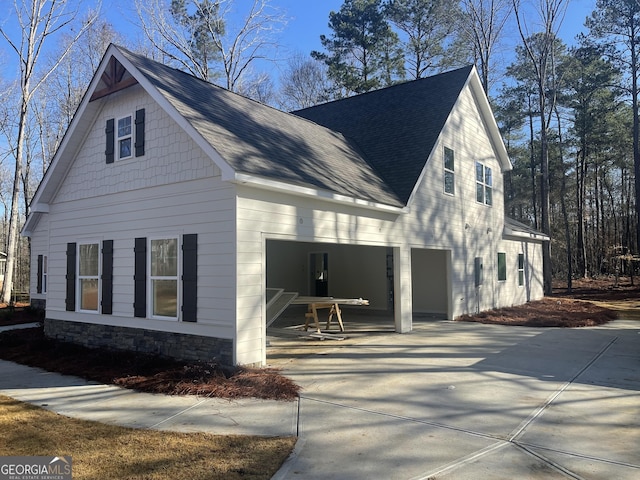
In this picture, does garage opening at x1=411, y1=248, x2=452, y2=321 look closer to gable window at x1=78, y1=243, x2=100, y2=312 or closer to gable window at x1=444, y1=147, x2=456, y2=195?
gable window at x1=444, y1=147, x2=456, y2=195

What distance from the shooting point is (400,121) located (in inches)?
543

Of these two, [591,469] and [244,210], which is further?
[244,210]

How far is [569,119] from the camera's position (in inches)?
1230

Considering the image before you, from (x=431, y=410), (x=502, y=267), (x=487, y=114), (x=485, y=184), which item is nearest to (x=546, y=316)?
(x=502, y=267)

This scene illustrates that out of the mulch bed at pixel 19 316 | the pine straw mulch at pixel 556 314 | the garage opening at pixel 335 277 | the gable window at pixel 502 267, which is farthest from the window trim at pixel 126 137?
the gable window at pixel 502 267

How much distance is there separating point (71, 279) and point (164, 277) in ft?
10.7

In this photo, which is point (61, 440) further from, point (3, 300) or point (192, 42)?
point (192, 42)

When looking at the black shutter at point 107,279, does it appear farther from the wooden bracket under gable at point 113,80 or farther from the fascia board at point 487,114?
the fascia board at point 487,114

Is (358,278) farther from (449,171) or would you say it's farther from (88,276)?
(88,276)

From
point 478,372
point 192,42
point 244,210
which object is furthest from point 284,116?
point 192,42

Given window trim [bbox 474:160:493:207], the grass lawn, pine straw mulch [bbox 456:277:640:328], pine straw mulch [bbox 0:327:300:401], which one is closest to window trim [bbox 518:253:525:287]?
pine straw mulch [bbox 456:277:640:328]

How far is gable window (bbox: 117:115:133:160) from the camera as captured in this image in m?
8.71

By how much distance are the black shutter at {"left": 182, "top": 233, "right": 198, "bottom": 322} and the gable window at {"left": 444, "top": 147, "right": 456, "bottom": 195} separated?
26.8ft

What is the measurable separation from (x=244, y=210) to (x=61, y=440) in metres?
3.74
